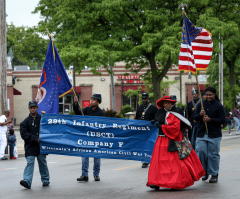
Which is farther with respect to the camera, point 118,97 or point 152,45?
point 118,97

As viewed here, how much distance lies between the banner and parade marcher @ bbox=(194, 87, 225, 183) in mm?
997

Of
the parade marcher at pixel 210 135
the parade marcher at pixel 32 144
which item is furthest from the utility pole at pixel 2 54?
the parade marcher at pixel 210 135

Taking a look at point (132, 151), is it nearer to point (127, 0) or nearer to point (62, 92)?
point (62, 92)

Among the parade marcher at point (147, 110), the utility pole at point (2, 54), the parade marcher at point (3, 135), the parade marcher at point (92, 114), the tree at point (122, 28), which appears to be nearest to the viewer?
the parade marcher at point (92, 114)

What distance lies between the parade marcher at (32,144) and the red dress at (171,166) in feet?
7.88

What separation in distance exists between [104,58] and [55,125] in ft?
44.0

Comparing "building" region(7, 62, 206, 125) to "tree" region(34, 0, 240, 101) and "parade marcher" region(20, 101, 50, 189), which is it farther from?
"parade marcher" region(20, 101, 50, 189)

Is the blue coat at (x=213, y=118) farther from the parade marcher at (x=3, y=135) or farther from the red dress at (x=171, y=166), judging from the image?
the parade marcher at (x=3, y=135)

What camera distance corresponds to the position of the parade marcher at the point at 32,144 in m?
8.65

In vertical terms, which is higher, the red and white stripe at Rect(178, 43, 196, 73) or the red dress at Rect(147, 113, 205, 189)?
the red and white stripe at Rect(178, 43, 196, 73)

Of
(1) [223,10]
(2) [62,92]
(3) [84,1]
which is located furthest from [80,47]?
(2) [62,92]

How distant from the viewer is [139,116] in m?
12.0

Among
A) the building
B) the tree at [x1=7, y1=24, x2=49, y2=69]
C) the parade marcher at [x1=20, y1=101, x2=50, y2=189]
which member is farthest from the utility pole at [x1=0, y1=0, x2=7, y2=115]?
the tree at [x1=7, y1=24, x2=49, y2=69]

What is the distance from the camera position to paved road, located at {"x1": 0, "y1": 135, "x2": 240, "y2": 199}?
7.68 m
